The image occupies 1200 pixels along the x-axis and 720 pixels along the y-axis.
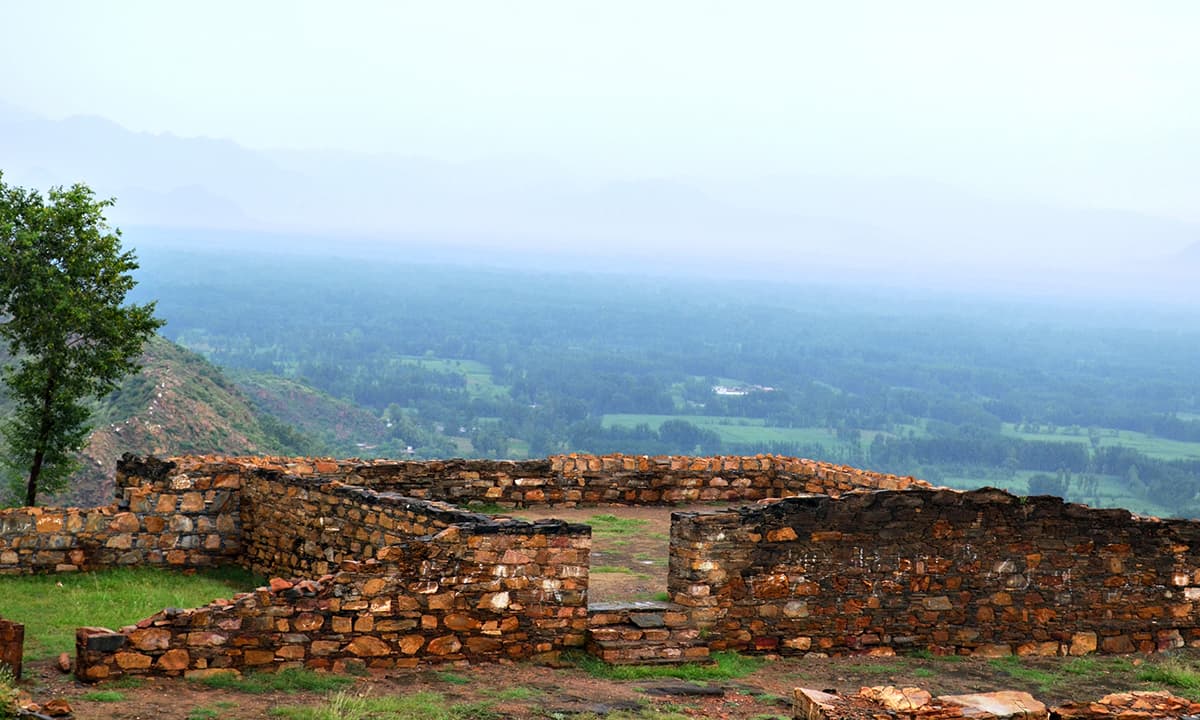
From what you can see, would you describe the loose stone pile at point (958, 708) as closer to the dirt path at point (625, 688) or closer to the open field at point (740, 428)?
the dirt path at point (625, 688)

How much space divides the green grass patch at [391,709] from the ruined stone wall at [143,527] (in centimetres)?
586

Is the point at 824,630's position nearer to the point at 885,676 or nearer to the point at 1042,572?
the point at 885,676

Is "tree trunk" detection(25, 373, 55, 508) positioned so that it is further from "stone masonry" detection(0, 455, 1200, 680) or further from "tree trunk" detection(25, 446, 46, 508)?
"stone masonry" detection(0, 455, 1200, 680)

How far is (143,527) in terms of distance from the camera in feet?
59.5

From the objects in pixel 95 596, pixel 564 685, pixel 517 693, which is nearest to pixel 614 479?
pixel 95 596

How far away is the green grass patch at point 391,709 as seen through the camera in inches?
486

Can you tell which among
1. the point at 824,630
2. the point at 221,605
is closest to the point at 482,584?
the point at 221,605

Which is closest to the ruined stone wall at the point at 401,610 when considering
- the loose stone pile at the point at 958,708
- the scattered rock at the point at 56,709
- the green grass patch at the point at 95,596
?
the scattered rock at the point at 56,709

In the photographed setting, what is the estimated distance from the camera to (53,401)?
91.2 feet

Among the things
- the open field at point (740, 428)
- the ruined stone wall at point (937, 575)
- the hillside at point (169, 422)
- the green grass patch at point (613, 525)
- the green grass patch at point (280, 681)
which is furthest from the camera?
the open field at point (740, 428)

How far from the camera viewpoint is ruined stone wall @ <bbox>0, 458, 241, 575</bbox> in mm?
17406

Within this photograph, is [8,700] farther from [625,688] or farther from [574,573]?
[574,573]

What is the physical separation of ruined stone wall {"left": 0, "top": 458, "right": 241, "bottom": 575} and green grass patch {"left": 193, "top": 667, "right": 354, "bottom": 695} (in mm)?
5038

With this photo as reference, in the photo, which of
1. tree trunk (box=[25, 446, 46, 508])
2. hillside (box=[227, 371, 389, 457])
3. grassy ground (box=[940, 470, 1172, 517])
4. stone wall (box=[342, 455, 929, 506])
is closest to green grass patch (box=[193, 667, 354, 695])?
stone wall (box=[342, 455, 929, 506])
